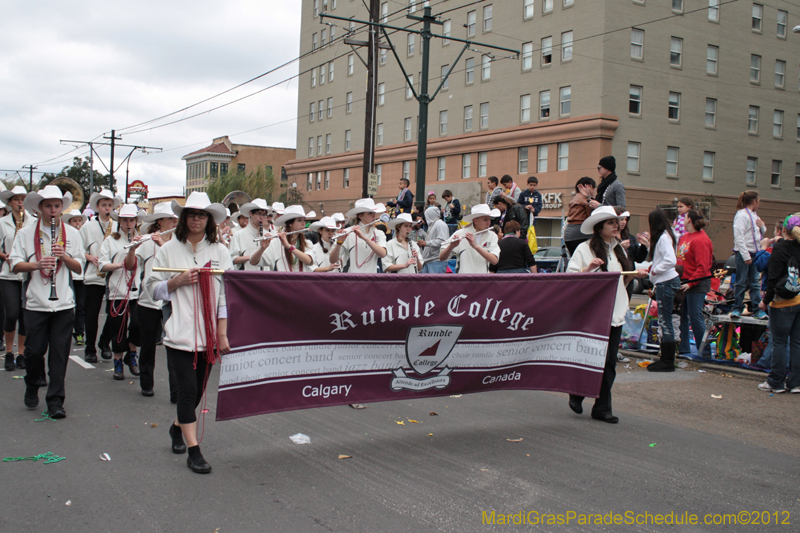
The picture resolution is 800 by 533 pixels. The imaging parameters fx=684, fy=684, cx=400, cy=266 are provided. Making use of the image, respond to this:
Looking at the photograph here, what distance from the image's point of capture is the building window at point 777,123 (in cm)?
4282

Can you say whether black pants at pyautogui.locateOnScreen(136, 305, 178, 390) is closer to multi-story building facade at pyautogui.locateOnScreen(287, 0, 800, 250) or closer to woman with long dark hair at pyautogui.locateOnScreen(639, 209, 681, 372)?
woman with long dark hair at pyautogui.locateOnScreen(639, 209, 681, 372)

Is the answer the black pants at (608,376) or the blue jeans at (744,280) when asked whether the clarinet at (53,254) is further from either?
the blue jeans at (744,280)

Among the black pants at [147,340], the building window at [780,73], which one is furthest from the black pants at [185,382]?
the building window at [780,73]

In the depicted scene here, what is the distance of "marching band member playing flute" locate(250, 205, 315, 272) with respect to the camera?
7578 millimetres

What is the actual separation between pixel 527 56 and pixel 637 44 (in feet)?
20.5

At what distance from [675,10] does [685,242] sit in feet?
111

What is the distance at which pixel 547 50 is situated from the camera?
39.2 m

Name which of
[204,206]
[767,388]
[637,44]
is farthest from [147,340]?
[637,44]

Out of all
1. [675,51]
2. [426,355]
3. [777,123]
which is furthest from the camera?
[777,123]

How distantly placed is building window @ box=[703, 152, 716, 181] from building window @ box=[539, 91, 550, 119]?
977cm

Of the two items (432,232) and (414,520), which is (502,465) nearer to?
(414,520)

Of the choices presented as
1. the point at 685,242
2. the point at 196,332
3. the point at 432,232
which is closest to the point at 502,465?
the point at 196,332

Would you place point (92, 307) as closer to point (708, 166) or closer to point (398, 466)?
point (398, 466)

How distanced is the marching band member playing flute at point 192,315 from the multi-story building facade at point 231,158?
88919 millimetres
